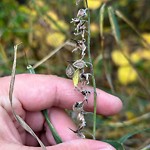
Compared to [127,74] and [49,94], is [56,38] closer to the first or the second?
[127,74]

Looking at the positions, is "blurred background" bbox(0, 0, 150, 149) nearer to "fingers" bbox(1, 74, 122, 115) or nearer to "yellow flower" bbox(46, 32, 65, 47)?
"yellow flower" bbox(46, 32, 65, 47)

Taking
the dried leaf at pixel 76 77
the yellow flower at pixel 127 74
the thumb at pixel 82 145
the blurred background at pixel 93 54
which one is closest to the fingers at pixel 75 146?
the thumb at pixel 82 145

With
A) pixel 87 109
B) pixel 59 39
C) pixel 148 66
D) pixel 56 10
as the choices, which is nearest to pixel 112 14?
pixel 87 109

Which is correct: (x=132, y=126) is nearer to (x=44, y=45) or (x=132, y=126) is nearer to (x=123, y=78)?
(x=123, y=78)

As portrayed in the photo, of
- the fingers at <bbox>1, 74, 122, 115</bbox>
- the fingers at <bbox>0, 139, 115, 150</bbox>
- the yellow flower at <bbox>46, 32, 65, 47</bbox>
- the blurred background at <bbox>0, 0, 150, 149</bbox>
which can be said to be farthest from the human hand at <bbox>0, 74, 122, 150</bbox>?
the yellow flower at <bbox>46, 32, 65, 47</bbox>

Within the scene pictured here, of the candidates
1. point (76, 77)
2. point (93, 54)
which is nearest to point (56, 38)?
point (93, 54)

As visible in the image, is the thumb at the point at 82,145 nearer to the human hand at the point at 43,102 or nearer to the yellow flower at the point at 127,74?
the human hand at the point at 43,102
